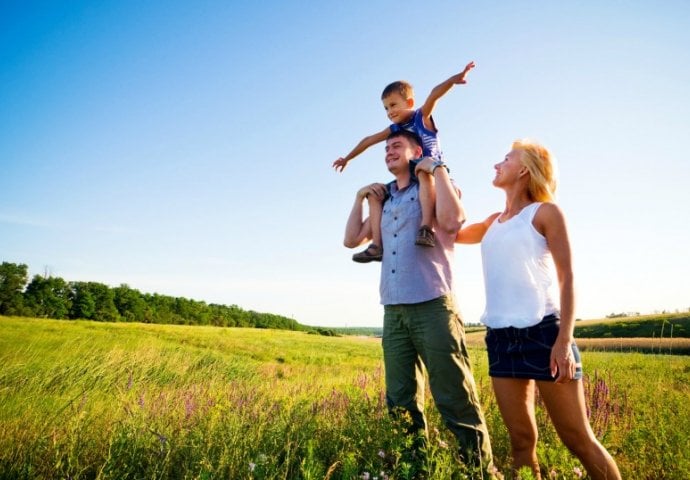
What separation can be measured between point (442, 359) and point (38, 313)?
8664cm

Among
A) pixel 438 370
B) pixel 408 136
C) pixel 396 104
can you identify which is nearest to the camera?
pixel 438 370

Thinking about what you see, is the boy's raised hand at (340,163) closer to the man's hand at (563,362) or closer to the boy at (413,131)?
the boy at (413,131)

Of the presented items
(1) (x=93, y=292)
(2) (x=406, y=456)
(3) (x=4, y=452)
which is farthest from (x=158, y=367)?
(1) (x=93, y=292)

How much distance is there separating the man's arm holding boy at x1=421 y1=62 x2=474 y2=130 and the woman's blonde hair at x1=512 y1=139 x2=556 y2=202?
1594 mm

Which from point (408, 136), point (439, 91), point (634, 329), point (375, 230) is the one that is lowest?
point (634, 329)

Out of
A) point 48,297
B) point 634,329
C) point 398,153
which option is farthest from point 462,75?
point 48,297

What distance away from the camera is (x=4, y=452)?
9.03 feet

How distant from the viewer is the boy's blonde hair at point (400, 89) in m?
4.42

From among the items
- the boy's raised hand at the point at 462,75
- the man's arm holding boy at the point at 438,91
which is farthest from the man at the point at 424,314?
the boy's raised hand at the point at 462,75

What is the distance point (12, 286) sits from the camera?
67.4 meters

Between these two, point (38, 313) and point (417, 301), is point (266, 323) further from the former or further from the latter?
point (417, 301)

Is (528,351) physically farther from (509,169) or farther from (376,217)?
(376,217)

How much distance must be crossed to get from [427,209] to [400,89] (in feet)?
7.73

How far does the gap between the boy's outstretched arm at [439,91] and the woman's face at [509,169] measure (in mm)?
1533
